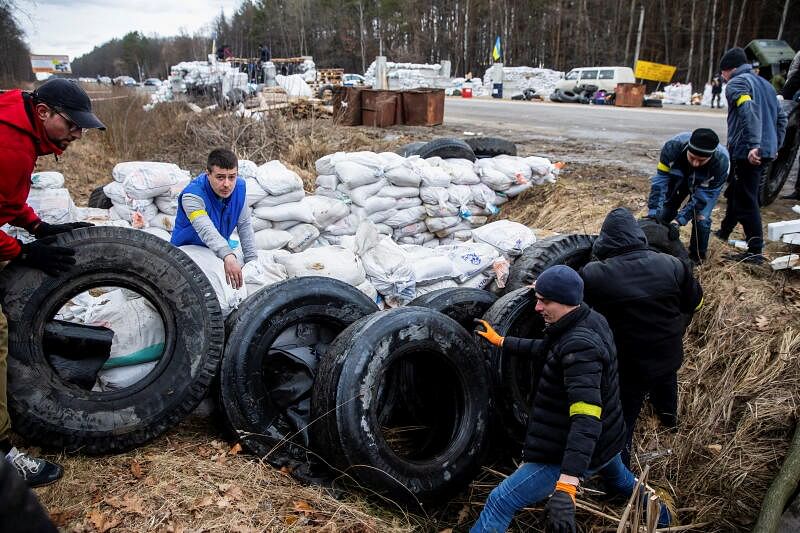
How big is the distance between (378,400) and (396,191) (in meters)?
3.08

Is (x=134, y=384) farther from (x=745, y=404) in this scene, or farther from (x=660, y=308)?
(x=745, y=404)

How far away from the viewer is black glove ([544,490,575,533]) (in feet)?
7.93

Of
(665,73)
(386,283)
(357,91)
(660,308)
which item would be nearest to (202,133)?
(357,91)

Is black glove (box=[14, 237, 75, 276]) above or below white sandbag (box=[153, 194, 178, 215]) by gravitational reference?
above

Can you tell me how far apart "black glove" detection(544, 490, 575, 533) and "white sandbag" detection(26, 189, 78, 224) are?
500 centimetres

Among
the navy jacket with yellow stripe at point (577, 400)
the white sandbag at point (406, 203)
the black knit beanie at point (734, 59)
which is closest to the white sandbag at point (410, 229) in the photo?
the white sandbag at point (406, 203)

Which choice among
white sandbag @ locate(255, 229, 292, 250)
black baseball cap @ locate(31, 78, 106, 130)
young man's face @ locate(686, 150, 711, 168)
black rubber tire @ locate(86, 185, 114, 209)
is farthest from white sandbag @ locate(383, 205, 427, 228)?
black rubber tire @ locate(86, 185, 114, 209)

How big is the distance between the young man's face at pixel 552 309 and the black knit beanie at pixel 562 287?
32mm

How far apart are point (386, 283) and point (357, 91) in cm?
938

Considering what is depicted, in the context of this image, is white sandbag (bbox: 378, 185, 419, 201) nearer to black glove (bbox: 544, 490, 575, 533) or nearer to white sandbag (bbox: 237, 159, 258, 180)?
white sandbag (bbox: 237, 159, 258, 180)

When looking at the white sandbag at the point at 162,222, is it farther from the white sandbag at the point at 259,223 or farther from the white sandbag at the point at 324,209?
the white sandbag at the point at 324,209

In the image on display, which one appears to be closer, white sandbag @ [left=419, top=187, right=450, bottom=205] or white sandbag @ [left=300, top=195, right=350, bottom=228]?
white sandbag @ [left=300, top=195, right=350, bottom=228]

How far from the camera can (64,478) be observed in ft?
8.77

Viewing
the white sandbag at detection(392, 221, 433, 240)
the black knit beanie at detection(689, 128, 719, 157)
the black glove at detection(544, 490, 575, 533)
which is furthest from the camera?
the white sandbag at detection(392, 221, 433, 240)
